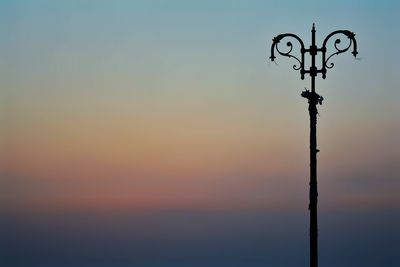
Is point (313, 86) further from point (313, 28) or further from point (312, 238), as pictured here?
point (312, 238)

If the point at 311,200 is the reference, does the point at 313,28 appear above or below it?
above

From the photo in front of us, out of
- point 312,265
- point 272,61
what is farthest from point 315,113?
point 312,265

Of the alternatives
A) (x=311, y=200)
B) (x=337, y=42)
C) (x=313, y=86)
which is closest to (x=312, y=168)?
(x=311, y=200)

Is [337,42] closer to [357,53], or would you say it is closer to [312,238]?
[357,53]

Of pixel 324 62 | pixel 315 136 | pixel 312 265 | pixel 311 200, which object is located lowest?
pixel 312 265

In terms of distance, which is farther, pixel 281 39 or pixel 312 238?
pixel 281 39

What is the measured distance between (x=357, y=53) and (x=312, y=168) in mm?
2476

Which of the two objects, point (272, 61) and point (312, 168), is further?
point (272, 61)

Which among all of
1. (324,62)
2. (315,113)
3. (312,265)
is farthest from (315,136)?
(312,265)

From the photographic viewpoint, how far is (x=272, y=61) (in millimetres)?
14680

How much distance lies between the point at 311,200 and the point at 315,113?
1559mm

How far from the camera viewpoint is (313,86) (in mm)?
13797

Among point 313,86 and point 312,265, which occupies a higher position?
point 313,86

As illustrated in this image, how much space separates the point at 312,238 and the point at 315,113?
219 cm
